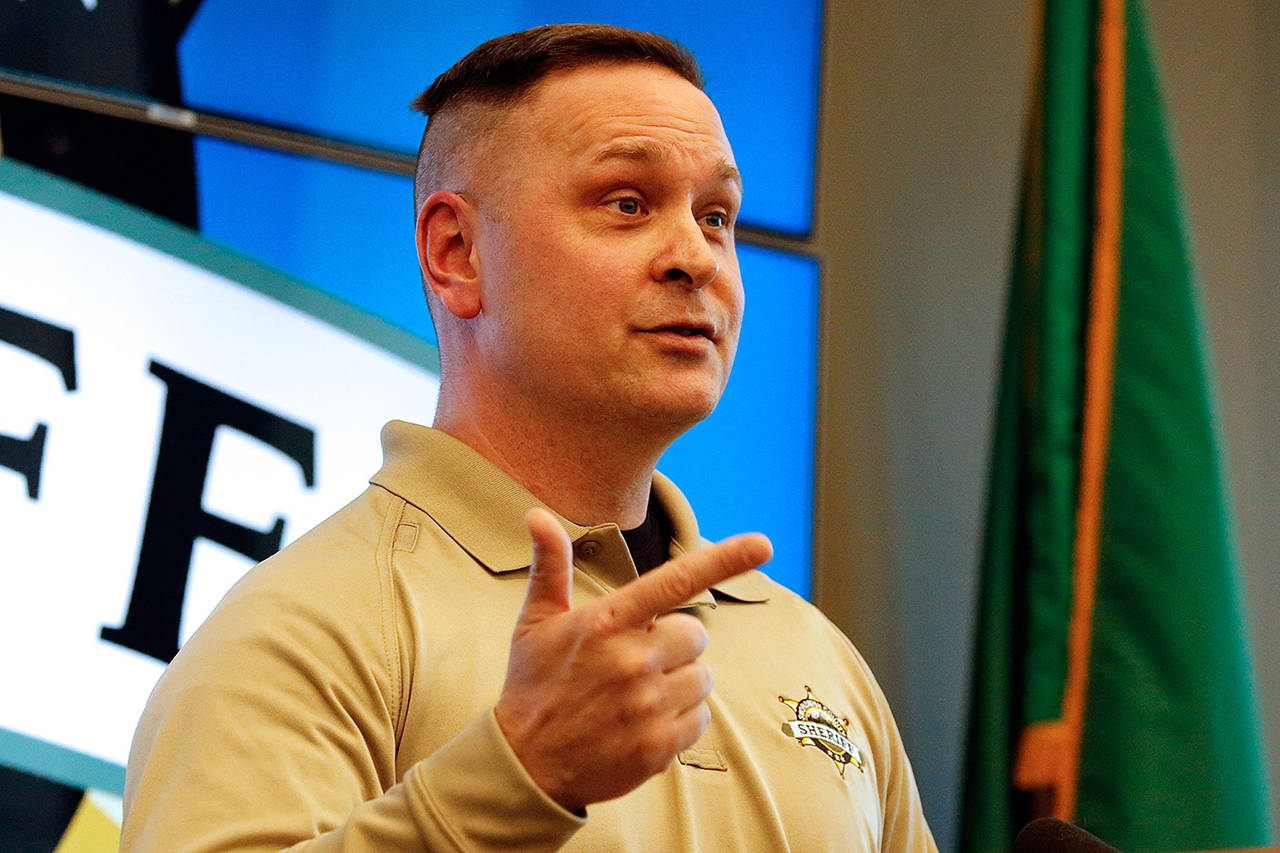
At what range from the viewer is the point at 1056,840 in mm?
890

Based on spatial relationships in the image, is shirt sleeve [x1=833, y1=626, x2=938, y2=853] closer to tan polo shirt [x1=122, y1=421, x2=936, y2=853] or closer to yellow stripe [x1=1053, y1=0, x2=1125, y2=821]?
tan polo shirt [x1=122, y1=421, x2=936, y2=853]

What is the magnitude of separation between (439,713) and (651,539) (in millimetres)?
359

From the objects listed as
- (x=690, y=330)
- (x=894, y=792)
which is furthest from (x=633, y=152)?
(x=894, y=792)

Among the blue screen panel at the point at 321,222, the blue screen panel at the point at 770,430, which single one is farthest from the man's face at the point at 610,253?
the blue screen panel at the point at 770,430

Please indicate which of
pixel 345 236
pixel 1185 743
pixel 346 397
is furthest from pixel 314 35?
pixel 1185 743

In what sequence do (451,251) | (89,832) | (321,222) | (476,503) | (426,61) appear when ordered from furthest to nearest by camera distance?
(426,61) → (321,222) → (89,832) → (451,251) → (476,503)

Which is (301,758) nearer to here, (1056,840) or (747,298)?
(1056,840)

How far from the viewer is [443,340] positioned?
4.25ft

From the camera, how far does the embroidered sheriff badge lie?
1.15 m

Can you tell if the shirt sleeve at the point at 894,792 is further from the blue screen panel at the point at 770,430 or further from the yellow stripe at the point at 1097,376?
the blue screen panel at the point at 770,430

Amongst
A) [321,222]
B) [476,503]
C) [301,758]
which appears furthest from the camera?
[321,222]

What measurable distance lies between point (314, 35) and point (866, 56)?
44.3 inches

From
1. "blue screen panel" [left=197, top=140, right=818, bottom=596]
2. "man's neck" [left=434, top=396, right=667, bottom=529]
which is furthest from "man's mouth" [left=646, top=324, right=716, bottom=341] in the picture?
"blue screen panel" [left=197, top=140, right=818, bottom=596]

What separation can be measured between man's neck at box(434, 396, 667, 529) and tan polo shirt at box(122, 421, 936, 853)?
0.05 m
